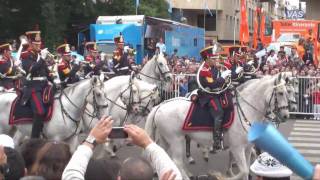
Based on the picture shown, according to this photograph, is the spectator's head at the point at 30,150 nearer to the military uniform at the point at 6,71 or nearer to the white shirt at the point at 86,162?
the white shirt at the point at 86,162

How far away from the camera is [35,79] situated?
10328mm

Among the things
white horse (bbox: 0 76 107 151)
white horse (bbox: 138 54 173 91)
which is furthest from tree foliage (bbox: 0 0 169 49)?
white horse (bbox: 0 76 107 151)

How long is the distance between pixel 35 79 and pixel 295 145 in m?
6.49

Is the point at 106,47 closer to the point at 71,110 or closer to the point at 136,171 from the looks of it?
the point at 71,110

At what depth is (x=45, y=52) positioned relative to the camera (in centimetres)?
1080

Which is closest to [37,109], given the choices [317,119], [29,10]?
[317,119]

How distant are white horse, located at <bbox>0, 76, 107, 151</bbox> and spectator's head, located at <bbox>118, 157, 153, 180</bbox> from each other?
285 inches

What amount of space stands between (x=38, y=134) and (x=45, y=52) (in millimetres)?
1564

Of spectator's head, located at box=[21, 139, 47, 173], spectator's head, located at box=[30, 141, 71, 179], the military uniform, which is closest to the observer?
spectator's head, located at box=[30, 141, 71, 179]

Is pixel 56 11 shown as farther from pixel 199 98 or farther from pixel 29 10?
pixel 199 98

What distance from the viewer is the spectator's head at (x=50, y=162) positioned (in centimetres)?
337

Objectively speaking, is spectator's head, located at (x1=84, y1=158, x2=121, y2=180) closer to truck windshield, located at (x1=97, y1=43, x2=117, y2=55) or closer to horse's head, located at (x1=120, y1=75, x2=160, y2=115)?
horse's head, located at (x1=120, y1=75, x2=160, y2=115)

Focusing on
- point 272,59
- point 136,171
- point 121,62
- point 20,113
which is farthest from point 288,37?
point 136,171

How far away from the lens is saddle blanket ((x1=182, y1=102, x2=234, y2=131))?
9.62 m
